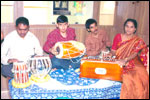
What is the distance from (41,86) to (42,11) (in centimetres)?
184

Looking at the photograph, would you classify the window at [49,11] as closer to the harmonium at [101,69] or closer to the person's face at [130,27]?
the person's face at [130,27]

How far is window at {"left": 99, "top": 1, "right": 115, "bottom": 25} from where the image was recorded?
12.9 ft

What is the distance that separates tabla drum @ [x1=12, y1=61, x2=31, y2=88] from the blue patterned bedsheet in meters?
0.05

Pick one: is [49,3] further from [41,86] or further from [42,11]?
[41,86]

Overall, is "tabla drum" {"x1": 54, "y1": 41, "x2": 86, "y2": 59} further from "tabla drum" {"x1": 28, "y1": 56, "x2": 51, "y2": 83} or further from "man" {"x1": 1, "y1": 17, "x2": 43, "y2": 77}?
"man" {"x1": 1, "y1": 17, "x2": 43, "y2": 77}

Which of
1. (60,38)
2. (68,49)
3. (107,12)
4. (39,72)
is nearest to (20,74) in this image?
(39,72)

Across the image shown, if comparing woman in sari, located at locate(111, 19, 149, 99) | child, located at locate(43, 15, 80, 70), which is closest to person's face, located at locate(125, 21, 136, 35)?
woman in sari, located at locate(111, 19, 149, 99)

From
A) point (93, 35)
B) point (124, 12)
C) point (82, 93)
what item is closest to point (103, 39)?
point (93, 35)

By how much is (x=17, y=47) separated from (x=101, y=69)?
1.42 meters

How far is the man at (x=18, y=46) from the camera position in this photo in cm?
287

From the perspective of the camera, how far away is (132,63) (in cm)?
274

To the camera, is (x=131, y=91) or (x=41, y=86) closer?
(x=41, y=86)

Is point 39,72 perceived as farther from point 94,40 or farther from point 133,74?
point 94,40

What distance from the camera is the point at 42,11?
355cm
